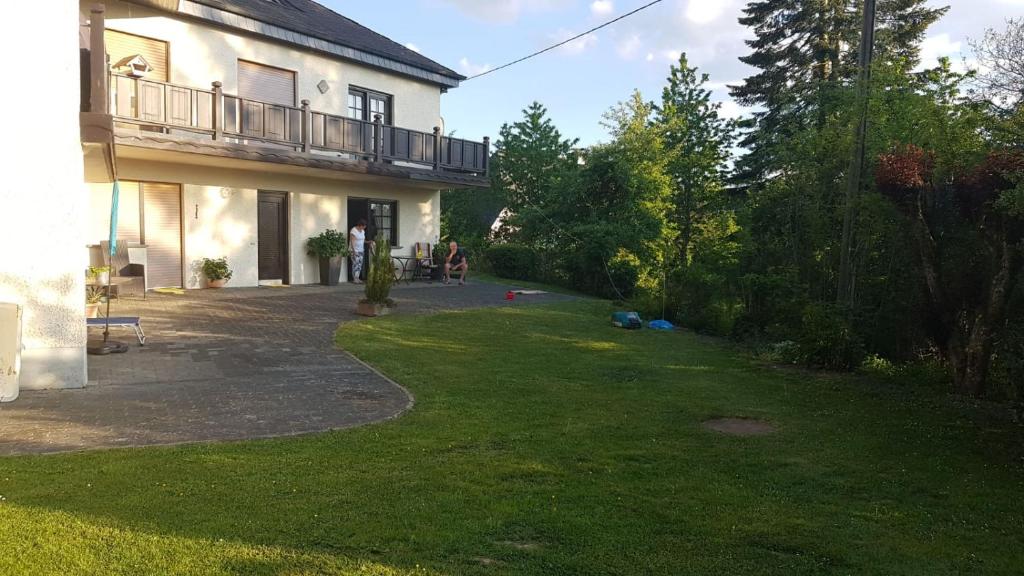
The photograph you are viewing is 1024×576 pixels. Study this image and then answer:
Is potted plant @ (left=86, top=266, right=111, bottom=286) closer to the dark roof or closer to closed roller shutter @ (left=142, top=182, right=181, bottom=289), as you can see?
closed roller shutter @ (left=142, top=182, right=181, bottom=289)

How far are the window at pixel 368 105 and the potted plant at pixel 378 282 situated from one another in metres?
7.89

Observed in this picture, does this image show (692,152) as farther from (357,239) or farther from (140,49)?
(140,49)

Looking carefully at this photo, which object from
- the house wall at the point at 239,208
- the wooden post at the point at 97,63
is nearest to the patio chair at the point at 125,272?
the house wall at the point at 239,208

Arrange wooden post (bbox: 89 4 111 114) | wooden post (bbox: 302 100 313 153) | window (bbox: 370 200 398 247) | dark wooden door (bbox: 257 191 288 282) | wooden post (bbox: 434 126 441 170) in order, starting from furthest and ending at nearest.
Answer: window (bbox: 370 200 398 247) < wooden post (bbox: 434 126 441 170) < dark wooden door (bbox: 257 191 288 282) < wooden post (bbox: 302 100 313 153) < wooden post (bbox: 89 4 111 114)

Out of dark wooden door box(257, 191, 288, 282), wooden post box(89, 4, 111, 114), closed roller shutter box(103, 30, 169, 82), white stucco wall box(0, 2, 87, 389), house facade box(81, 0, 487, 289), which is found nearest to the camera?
white stucco wall box(0, 2, 87, 389)

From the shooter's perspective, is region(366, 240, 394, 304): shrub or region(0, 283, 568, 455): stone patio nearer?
region(0, 283, 568, 455): stone patio

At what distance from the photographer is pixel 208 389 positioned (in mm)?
7672

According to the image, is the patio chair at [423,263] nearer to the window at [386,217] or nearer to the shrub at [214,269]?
the window at [386,217]

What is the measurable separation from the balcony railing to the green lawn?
965 centimetres

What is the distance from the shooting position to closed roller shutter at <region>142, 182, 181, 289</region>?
50.8 ft

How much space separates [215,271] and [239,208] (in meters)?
1.73

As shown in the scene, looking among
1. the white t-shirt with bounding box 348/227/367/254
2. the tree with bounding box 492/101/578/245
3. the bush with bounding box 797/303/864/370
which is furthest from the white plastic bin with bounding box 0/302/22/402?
the tree with bounding box 492/101/578/245

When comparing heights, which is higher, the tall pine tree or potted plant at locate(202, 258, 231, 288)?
the tall pine tree

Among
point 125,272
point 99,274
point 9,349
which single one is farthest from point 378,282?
point 9,349
